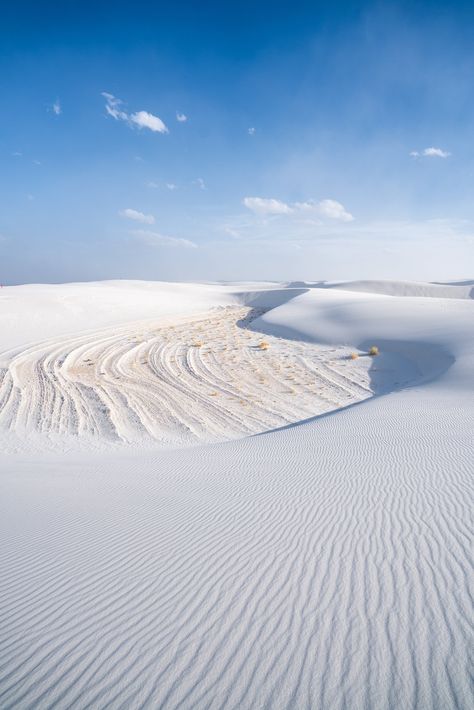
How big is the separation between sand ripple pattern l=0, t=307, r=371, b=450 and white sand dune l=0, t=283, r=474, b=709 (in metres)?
0.38

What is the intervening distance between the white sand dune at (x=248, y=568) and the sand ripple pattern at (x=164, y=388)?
0.38 metres

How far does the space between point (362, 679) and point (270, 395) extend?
8.42m

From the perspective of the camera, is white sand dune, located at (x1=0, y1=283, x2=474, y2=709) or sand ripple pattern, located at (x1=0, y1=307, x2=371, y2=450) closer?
white sand dune, located at (x1=0, y1=283, x2=474, y2=709)

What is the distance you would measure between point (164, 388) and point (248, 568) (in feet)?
25.8

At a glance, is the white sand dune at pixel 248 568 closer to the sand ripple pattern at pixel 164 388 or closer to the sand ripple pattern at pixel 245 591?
the sand ripple pattern at pixel 245 591

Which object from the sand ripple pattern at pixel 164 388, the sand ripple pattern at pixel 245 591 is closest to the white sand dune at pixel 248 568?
the sand ripple pattern at pixel 245 591

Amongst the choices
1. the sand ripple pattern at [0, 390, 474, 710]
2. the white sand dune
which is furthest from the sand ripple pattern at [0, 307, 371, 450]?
the sand ripple pattern at [0, 390, 474, 710]

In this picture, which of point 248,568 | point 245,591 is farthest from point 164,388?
point 245,591

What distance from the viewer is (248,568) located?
2762 millimetres

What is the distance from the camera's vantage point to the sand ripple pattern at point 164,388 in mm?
7902

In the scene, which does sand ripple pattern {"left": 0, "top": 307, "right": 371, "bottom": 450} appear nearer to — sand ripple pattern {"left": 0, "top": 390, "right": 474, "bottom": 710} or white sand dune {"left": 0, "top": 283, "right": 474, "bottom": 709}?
white sand dune {"left": 0, "top": 283, "right": 474, "bottom": 709}

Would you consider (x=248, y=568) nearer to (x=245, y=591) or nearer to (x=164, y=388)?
(x=245, y=591)

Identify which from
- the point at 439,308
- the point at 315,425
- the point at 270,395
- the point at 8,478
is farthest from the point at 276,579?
the point at 439,308

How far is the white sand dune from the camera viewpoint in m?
1.86
